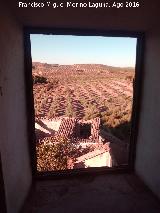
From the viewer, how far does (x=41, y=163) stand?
7.49 meters
